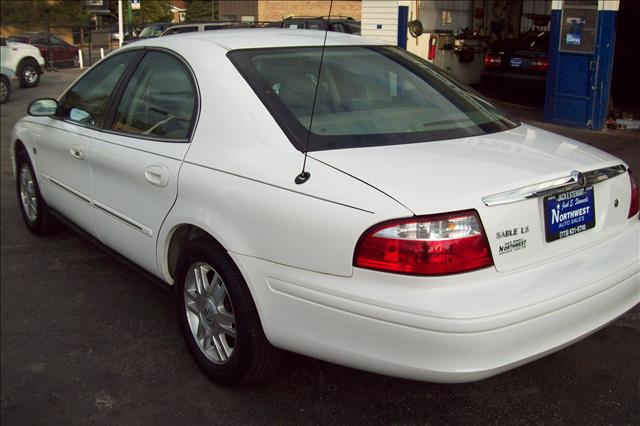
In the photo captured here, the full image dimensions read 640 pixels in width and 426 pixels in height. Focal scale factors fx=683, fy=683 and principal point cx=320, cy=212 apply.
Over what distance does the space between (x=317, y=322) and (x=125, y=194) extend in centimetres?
163

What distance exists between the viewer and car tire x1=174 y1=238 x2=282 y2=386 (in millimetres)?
2951

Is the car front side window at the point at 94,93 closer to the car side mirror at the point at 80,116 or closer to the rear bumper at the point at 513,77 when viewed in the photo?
the car side mirror at the point at 80,116

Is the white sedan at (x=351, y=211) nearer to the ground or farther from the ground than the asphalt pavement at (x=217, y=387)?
farther from the ground

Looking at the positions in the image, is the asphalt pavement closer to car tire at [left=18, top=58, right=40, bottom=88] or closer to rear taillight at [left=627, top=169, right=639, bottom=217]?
rear taillight at [left=627, top=169, right=639, bottom=217]

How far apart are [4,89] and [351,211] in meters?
15.6

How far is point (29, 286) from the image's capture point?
4.66 m

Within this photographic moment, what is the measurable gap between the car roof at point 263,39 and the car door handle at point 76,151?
29.7 inches

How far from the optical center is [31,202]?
220 inches

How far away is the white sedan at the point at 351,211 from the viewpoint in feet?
7.99

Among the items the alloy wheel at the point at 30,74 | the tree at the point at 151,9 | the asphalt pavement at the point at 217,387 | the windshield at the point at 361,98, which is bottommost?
the asphalt pavement at the point at 217,387

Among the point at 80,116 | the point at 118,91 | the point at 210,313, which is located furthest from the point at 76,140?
the point at 210,313

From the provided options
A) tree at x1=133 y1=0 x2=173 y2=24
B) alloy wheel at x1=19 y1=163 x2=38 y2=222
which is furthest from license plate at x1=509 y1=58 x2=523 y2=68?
tree at x1=133 y1=0 x2=173 y2=24

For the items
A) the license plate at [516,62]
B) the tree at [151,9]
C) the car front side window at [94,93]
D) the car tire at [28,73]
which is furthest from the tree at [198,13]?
the car front side window at [94,93]

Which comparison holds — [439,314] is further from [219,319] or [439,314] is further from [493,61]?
[493,61]
